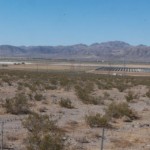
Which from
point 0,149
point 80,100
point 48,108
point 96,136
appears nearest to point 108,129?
point 96,136

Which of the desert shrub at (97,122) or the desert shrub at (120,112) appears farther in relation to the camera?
the desert shrub at (120,112)

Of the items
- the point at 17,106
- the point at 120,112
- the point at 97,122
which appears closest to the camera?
the point at 97,122

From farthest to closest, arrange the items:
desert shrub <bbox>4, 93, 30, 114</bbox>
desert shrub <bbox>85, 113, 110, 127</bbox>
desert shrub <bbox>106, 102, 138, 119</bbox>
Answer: desert shrub <bbox>4, 93, 30, 114</bbox> < desert shrub <bbox>106, 102, 138, 119</bbox> < desert shrub <bbox>85, 113, 110, 127</bbox>

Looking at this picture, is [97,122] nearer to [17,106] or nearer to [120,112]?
[120,112]

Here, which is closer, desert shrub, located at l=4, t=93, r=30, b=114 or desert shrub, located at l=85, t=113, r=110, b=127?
desert shrub, located at l=85, t=113, r=110, b=127

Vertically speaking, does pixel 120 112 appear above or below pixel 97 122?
below

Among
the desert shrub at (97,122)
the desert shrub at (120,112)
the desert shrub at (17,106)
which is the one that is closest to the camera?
the desert shrub at (97,122)

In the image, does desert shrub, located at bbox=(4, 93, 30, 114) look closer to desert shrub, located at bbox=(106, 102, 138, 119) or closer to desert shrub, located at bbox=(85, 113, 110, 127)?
desert shrub, located at bbox=(106, 102, 138, 119)

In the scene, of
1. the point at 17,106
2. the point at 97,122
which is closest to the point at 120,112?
the point at 97,122

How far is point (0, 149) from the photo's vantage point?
592 inches

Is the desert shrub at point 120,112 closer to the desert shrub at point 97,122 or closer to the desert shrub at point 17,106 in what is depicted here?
the desert shrub at point 97,122

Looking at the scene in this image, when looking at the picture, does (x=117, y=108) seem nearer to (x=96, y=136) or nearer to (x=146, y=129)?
(x=146, y=129)

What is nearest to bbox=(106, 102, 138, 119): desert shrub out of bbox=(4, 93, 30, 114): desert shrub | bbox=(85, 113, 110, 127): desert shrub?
bbox=(85, 113, 110, 127): desert shrub

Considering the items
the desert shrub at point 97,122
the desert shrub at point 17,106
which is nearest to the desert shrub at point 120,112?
the desert shrub at point 97,122
